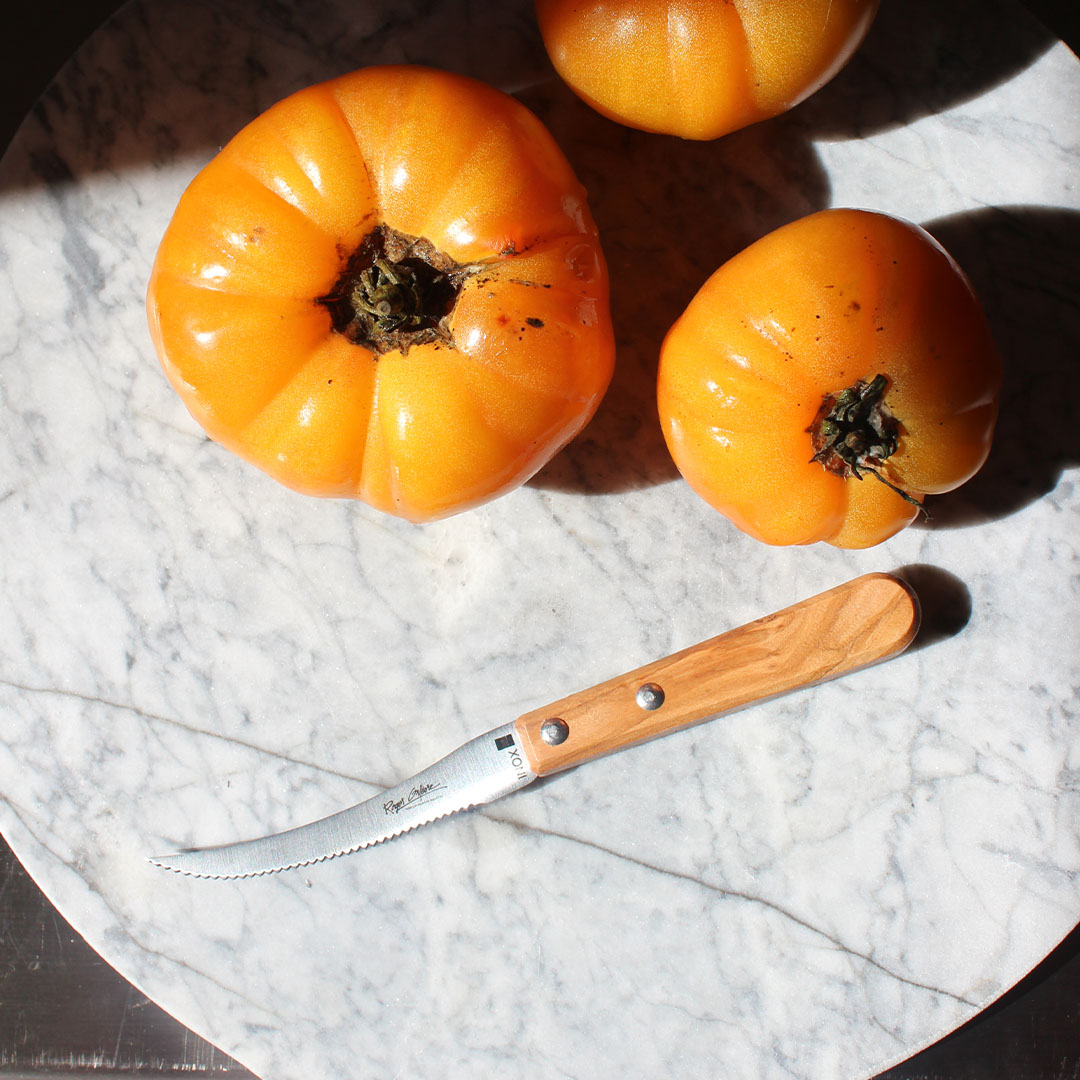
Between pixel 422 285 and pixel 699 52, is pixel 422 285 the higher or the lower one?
the lower one

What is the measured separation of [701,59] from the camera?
98 cm

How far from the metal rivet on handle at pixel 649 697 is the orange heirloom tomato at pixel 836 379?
0.22 m

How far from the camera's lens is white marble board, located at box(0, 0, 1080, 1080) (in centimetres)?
119

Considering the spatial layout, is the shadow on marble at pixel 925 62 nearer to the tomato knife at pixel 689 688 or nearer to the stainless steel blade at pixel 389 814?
the tomato knife at pixel 689 688

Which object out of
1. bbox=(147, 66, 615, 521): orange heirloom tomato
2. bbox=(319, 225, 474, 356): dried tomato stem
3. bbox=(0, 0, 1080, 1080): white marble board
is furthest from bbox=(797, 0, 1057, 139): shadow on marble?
bbox=(319, 225, 474, 356): dried tomato stem

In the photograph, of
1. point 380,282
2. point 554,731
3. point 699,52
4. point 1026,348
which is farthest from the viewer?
point 1026,348

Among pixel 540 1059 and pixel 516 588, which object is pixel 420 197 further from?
pixel 540 1059

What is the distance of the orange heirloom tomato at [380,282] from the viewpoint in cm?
90

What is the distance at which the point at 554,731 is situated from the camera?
1.10m

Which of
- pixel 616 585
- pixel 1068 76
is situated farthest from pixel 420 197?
pixel 1068 76

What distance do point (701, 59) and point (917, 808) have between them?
861mm
